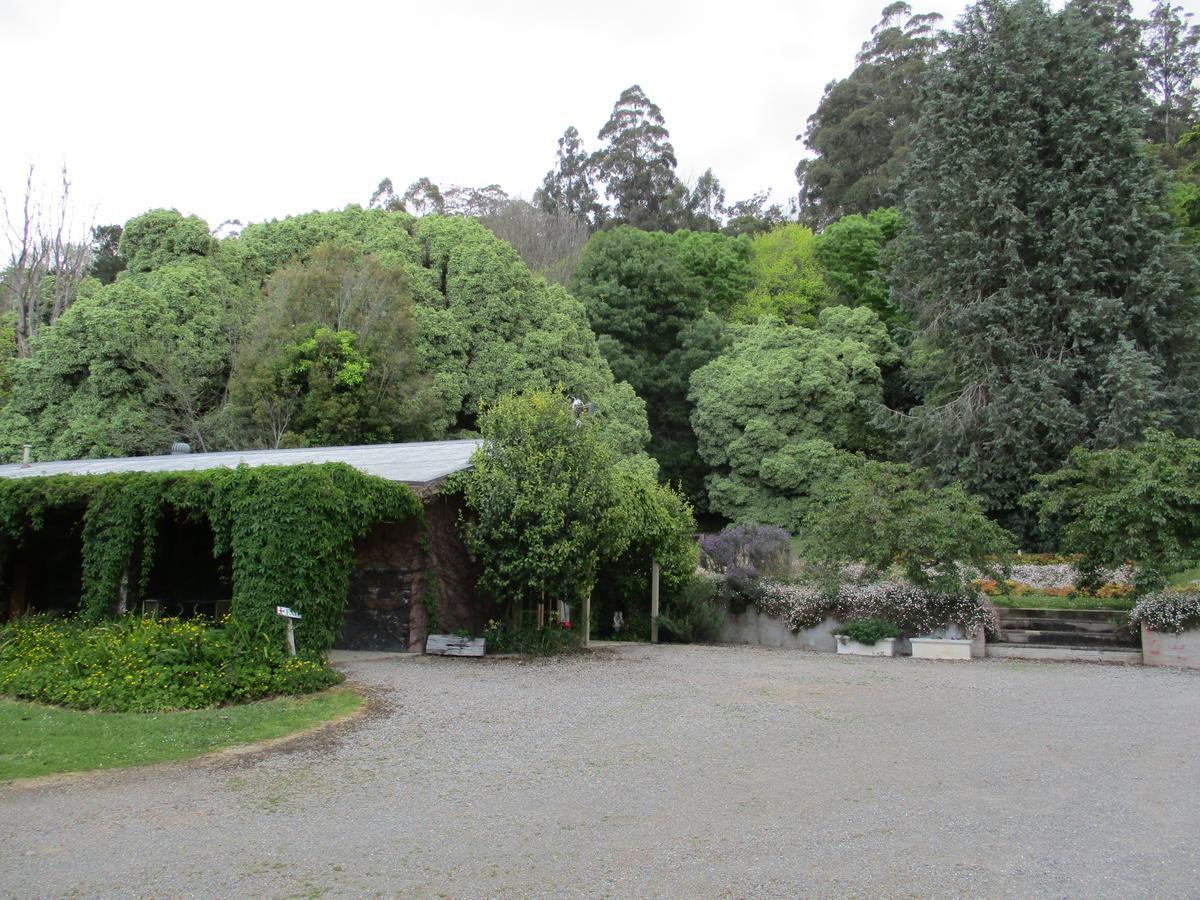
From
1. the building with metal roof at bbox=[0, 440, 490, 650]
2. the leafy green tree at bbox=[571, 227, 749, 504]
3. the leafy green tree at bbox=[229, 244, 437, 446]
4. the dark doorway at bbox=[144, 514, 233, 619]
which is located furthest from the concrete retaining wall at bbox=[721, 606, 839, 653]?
the leafy green tree at bbox=[571, 227, 749, 504]

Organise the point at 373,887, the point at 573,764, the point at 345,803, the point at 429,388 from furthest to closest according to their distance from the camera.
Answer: the point at 429,388 → the point at 573,764 → the point at 345,803 → the point at 373,887

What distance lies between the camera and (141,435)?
24.0 meters

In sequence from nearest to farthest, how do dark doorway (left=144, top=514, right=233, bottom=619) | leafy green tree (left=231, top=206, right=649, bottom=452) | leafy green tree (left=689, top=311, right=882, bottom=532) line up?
dark doorway (left=144, top=514, right=233, bottom=619)
leafy green tree (left=231, top=206, right=649, bottom=452)
leafy green tree (left=689, top=311, right=882, bottom=532)

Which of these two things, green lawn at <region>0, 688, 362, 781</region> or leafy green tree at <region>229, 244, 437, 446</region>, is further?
leafy green tree at <region>229, 244, 437, 446</region>

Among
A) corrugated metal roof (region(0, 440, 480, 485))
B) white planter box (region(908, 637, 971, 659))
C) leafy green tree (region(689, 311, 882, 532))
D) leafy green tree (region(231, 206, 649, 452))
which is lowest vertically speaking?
white planter box (region(908, 637, 971, 659))

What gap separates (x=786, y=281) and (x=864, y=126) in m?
12.7

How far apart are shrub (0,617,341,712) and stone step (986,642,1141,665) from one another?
1020 cm

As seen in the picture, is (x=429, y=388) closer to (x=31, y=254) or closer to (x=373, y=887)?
(x=31, y=254)

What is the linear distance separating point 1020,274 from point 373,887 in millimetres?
23071

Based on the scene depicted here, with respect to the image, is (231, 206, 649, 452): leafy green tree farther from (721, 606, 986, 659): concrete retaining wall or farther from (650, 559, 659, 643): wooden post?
(721, 606, 986, 659): concrete retaining wall

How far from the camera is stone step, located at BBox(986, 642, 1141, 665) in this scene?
13894 millimetres

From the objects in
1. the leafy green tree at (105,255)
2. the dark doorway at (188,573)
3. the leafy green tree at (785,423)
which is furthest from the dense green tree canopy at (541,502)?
the leafy green tree at (105,255)

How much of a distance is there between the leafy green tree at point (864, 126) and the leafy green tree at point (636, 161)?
7207 mm

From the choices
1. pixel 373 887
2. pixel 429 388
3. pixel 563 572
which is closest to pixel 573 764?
pixel 373 887
